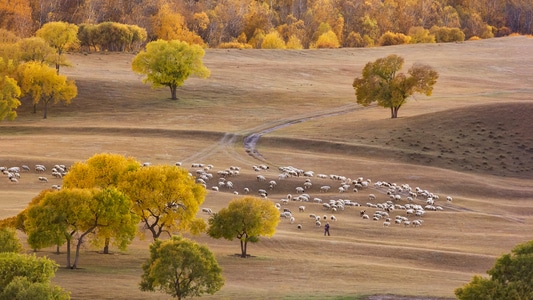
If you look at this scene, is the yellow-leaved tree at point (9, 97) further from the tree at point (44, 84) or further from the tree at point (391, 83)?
the tree at point (391, 83)

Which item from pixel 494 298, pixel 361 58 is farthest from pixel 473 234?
pixel 361 58

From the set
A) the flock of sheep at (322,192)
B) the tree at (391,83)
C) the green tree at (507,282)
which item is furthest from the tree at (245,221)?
the tree at (391,83)

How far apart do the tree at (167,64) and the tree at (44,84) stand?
39.3ft

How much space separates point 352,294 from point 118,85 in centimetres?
9120

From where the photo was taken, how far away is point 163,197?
62.9 meters

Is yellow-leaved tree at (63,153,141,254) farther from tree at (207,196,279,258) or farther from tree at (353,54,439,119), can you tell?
tree at (353,54,439,119)

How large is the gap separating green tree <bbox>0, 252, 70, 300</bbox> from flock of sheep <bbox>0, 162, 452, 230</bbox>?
3289cm

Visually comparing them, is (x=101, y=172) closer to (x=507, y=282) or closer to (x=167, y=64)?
(x=507, y=282)

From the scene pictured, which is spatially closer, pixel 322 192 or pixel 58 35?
pixel 322 192

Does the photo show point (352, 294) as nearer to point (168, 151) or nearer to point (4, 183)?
point (4, 183)

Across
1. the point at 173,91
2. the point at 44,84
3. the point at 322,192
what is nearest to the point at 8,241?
the point at 322,192

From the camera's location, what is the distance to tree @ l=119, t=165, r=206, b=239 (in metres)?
62.8

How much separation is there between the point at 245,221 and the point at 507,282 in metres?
21.8

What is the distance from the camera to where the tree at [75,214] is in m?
55.9
